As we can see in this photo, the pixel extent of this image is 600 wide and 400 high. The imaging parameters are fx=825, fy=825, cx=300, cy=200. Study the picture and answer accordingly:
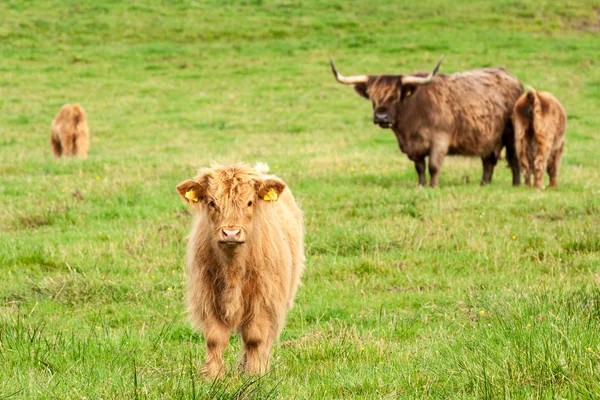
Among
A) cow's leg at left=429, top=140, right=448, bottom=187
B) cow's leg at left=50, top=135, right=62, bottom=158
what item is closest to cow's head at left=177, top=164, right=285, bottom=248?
cow's leg at left=429, top=140, right=448, bottom=187

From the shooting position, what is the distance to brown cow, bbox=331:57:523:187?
12.6 metres

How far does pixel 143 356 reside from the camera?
16.0 feet

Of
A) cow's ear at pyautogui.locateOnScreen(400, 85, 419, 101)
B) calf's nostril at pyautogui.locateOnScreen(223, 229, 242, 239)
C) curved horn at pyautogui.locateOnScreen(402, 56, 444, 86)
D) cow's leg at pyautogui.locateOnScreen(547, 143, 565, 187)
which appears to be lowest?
cow's leg at pyautogui.locateOnScreen(547, 143, 565, 187)

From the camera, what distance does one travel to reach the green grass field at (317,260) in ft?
13.5

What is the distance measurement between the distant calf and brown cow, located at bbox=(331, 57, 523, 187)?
6.52m

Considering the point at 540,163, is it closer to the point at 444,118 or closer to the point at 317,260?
the point at 444,118

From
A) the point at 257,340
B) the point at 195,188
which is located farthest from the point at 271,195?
the point at 257,340

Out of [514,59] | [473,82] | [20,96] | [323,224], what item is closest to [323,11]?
[514,59]

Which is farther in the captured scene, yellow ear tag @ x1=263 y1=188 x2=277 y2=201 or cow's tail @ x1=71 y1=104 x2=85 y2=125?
cow's tail @ x1=71 y1=104 x2=85 y2=125

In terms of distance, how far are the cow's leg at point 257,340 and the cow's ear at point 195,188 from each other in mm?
813

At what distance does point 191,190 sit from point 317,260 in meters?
2.94

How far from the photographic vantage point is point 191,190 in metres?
5.02

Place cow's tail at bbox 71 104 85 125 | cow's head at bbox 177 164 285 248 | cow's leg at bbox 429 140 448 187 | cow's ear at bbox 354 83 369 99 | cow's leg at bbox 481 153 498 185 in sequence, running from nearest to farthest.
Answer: cow's head at bbox 177 164 285 248 → cow's leg at bbox 429 140 448 187 → cow's leg at bbox 481 153 498 185 → cow's ear at bbox 354 83 369 99 → cow's tail at bbox 71 104 85 125

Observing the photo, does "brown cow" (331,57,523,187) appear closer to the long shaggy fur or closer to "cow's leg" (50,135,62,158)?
the long shaggy fur
